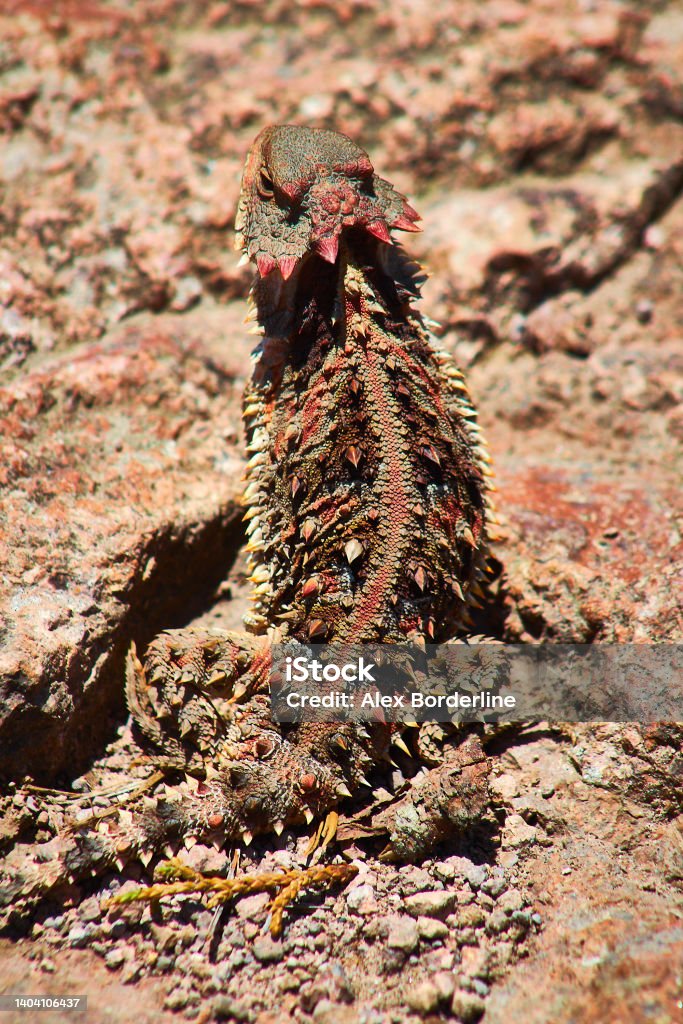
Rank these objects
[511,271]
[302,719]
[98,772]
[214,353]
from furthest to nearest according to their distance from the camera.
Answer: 1. [511,271]
2. [214,353]
3. [98,772]
4. [302,719]

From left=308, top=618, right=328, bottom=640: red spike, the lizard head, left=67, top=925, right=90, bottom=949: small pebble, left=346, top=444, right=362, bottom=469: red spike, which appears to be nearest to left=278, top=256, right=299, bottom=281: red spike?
the lizard head

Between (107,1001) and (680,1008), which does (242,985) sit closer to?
(107,1001)

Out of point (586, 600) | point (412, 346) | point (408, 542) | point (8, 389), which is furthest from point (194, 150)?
point (586, 600)

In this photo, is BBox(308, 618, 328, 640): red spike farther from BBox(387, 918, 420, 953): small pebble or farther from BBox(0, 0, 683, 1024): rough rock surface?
BBox(387, 918, 420, 953): small pebble

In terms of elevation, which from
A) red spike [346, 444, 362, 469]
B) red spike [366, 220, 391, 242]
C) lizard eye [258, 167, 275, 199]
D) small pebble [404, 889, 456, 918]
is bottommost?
small pebble [404, 889, 456, 918]

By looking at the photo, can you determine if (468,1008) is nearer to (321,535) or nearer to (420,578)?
(420,578)

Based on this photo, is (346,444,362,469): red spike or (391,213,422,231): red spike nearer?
(346,444,362,469): red spike

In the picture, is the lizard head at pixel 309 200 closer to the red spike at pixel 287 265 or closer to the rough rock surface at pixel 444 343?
the red spike at pixel 287 265

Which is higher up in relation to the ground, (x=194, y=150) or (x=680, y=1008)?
(x=194, y=150)
